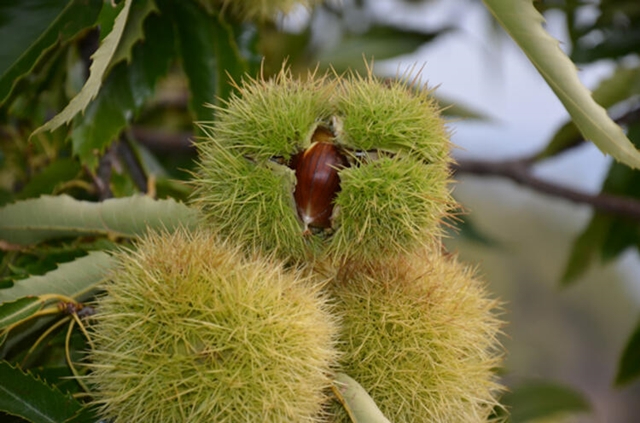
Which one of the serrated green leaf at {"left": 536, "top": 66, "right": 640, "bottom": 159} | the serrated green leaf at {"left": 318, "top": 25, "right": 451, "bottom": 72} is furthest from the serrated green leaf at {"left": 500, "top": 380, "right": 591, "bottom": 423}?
the serrated green leaf at {"left": 318, "top": 25, "right": 451, "bottom": 72}

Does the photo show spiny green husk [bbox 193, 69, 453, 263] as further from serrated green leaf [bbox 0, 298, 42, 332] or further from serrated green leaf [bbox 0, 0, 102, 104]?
serrated green leaf [bbox 0, 0, 102, 104]

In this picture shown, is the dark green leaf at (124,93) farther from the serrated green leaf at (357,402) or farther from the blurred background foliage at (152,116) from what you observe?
the serrated green leaf at (357,402)

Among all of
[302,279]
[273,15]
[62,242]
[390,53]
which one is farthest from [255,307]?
[390,53]

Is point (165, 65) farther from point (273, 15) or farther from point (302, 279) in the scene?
point (302, 279)

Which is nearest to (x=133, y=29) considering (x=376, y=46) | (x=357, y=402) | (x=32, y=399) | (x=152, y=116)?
(x=32, y=399)

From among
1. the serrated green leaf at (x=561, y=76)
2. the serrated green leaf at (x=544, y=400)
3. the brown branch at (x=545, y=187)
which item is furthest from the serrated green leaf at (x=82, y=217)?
the serrated green leaf at (x=544, y=400)

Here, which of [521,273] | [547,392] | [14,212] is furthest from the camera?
[521,273]

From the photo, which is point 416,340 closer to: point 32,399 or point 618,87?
point 32,399
